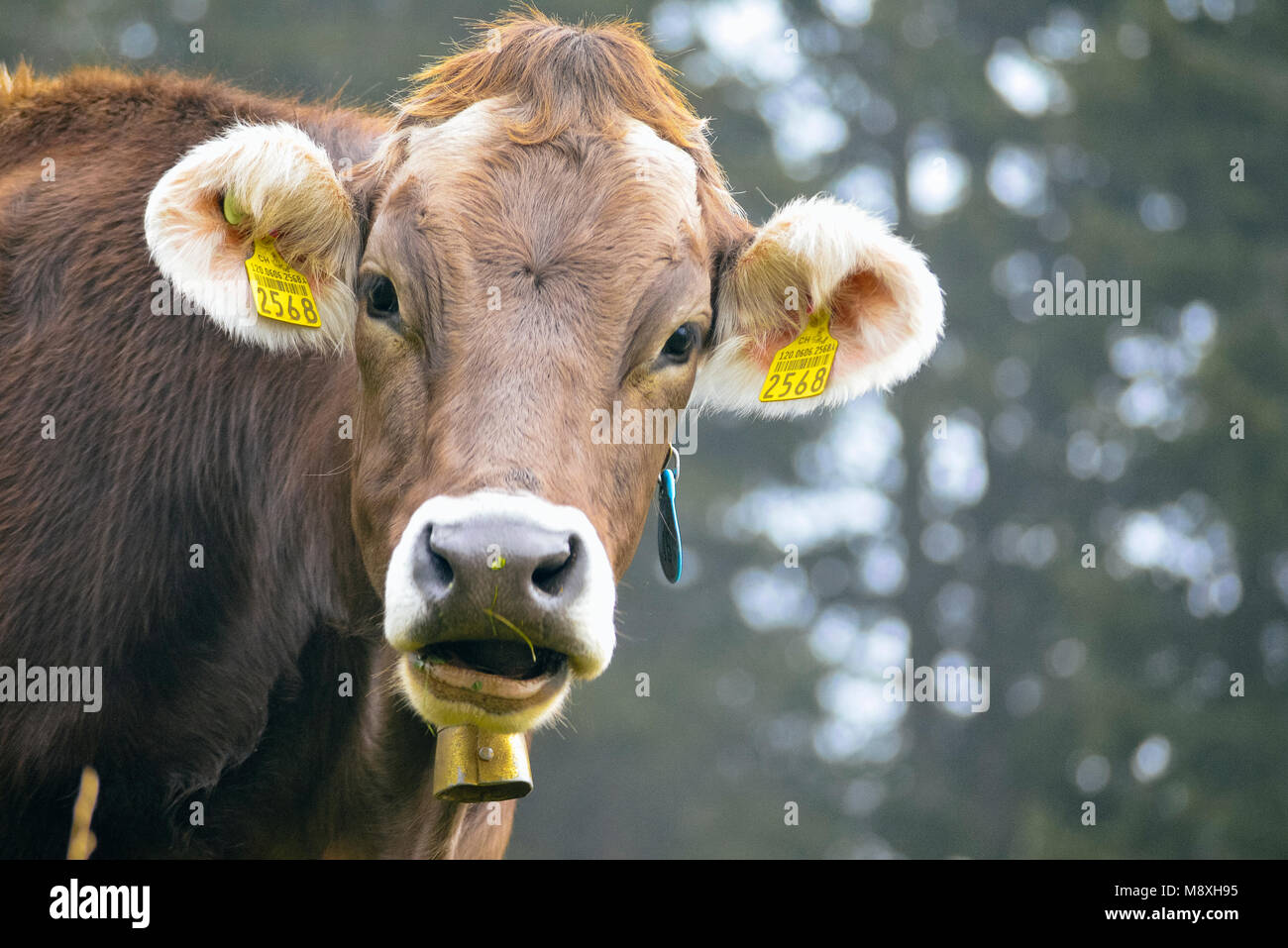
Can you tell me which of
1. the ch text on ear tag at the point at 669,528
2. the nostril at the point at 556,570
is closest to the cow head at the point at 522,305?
the nostril at the point at 556,570

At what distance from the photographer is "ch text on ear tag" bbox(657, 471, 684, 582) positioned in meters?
4.35

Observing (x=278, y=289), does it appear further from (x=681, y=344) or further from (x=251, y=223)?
(x=681, y=344)

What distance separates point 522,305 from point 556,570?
0.73 meters

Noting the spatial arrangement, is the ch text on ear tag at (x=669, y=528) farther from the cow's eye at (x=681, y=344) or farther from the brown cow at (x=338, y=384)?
the cow's eye at (x=681, y=344)

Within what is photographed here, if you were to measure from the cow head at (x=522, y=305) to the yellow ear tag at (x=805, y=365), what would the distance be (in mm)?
50

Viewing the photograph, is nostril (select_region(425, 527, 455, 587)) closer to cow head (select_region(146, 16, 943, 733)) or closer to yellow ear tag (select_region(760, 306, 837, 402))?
cow head (select_region(146, 16, 943, 733))

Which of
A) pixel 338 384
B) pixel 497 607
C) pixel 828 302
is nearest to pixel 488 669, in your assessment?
pixel 497 607

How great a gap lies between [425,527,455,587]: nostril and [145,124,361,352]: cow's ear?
1.20m

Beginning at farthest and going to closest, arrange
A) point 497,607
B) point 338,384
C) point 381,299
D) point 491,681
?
point 338,384
point 381,299
point 491,681
point 497,607

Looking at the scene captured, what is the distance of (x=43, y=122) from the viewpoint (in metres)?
5.05

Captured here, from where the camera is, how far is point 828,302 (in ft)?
14.4

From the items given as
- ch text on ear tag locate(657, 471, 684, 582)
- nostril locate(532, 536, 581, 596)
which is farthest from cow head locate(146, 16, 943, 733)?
ch text on ear tag locate(657, 471, 684, 582)

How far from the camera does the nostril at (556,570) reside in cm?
317

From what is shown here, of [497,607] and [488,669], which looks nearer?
[497,607]
